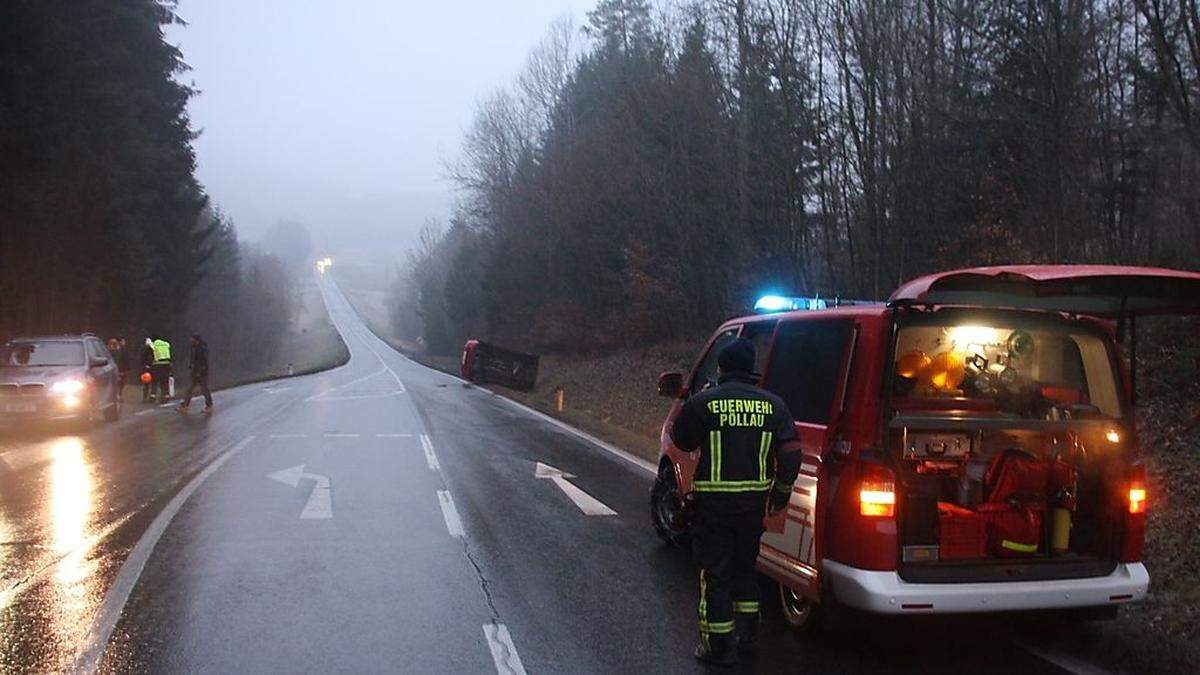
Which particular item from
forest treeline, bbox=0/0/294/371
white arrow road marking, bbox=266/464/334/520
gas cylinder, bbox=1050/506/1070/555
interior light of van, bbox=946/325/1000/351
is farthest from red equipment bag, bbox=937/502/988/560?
forest treeline, bbox=0/0/294/371

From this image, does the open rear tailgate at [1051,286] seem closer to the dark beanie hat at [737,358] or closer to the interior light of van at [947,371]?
the interior light of van at [947,371]

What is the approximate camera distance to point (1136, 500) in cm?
577

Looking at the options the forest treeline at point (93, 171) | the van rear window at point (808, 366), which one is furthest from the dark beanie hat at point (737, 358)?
the forest treeline at point (93, 171)

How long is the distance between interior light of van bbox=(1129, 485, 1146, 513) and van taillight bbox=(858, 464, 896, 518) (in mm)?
1505

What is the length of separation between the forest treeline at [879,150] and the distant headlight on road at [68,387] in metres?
16.6

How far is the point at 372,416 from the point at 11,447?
7310mm

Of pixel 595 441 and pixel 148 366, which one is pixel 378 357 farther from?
pixel 595 441

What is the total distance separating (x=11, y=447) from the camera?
1614cm

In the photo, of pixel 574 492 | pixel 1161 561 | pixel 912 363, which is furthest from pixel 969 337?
pixel 574 492

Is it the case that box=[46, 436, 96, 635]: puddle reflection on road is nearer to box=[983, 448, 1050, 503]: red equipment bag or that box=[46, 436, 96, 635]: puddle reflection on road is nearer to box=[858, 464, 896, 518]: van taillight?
box=[858, 464, 896, 518]: van taillight

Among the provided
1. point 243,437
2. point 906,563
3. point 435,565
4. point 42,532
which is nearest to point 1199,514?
point 906,563

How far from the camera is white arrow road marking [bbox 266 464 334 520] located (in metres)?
10.0

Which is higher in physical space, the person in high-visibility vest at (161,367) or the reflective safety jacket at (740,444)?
the reflective safety jacket at (740,444)

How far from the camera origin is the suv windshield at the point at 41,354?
62.3 feet
